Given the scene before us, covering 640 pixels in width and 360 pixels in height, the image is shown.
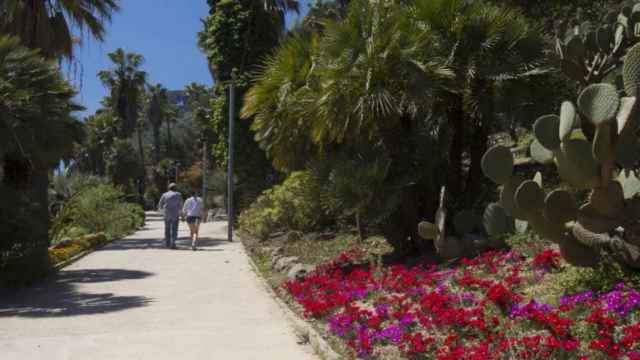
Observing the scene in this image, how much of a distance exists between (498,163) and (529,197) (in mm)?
603

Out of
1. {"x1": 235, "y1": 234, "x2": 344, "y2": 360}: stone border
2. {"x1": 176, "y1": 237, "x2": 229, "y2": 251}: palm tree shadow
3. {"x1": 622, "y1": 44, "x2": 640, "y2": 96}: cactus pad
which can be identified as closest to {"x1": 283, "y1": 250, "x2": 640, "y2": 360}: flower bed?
{"x1": 235, "y1": 234, "x2": 344, "y2": 360}: stone border

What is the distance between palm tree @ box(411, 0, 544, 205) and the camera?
1058 cm

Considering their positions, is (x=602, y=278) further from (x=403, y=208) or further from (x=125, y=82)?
(x=125, y=82)

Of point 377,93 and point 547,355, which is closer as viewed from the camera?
point 547,355

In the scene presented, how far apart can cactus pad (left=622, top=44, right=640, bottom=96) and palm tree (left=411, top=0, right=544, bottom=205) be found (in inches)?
182

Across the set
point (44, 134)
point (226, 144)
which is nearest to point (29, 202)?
point (44, 134)

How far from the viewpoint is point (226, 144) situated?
2786 centimetres

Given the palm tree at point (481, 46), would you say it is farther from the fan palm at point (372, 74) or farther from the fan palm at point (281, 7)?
the fan palm at point (281, 7)

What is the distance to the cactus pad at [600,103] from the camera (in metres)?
5.55

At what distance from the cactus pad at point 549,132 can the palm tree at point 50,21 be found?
12.4 m

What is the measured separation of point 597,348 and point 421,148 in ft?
20.6

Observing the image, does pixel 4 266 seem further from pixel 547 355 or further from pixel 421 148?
pixel 547 355

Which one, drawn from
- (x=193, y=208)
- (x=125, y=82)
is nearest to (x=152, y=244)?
(x=193, y=208)

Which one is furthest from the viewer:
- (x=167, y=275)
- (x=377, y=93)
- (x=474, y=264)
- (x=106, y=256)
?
(x=106, y=256)
